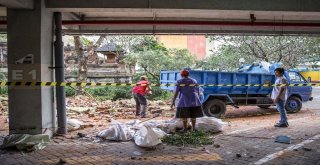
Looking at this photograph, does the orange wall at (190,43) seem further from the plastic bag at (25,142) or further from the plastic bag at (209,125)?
the plastic bag at (25,142)

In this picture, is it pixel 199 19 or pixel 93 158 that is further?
pixel 199 19

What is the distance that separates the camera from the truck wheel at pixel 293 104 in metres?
13.3

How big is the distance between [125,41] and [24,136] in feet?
61.1

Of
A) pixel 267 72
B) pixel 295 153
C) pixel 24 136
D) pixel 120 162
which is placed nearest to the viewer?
pixel 120 162

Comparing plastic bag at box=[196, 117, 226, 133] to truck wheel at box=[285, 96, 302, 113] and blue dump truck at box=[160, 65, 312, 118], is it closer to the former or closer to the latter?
blue dump truck at box=[160, 65, 312, 118]

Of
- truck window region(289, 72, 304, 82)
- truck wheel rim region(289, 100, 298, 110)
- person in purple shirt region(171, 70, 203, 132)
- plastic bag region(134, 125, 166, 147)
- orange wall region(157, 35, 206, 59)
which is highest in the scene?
orange wall region(157, 35, 206, 59)

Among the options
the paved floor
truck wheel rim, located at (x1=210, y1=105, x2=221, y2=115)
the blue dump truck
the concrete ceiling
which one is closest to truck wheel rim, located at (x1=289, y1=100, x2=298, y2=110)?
the blue dump truck

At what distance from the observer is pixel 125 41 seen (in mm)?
25297

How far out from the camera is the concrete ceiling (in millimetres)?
7773

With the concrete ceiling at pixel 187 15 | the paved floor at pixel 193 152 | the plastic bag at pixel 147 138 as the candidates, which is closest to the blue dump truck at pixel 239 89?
the concrete ceiling at pixel 187 15

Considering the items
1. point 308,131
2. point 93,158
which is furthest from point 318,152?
point 93,158

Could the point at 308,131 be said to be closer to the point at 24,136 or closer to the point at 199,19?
the point at 199,19

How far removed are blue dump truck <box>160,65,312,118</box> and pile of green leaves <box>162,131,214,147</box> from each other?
378cm

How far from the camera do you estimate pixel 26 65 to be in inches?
293
